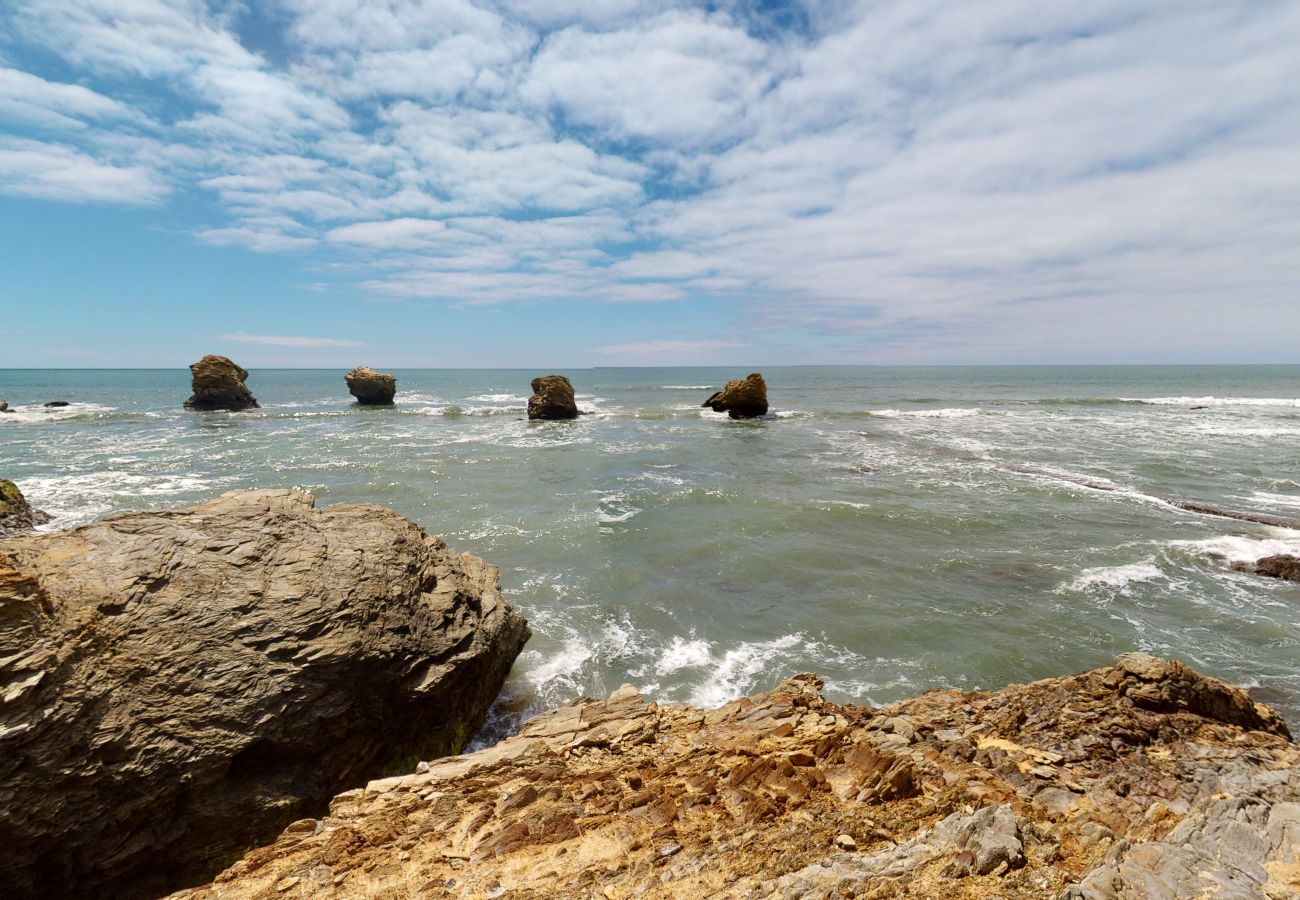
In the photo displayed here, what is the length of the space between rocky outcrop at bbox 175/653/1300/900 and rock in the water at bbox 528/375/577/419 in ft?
143

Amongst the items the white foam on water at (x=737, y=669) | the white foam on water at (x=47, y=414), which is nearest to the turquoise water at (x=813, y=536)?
the white foam on water at (x=737, y=669)

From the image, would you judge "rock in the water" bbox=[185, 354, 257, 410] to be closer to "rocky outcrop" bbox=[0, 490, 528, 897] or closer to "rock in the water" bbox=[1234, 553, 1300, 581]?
"rocky outcrop" bbox=[0, 490, 528, 897]

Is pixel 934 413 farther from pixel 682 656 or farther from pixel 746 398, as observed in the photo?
pixel 682 656

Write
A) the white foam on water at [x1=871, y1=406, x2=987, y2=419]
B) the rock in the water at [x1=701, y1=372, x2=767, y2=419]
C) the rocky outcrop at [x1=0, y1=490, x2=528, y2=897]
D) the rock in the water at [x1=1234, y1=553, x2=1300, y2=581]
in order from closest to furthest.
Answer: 1. the rocky outcrop at [x1=0, y1=490, x2=528, y2=897]
2. the rock in the water at [x1=1234, y1=553, x2=1300, y2=581]
3. the rock in the water at [x1=701, y1=372, x2=767, y2=419]
4. the white foam on water at [x1=871, y1=406, x2=987, y2=419]

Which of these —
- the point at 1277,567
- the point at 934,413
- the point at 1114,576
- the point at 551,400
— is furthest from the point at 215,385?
the point at 1277,567

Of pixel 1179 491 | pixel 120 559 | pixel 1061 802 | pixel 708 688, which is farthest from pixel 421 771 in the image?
pixel 1179 491

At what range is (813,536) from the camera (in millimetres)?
15867

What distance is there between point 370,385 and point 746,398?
42571 millimetres

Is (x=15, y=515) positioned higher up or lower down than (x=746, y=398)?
lower down

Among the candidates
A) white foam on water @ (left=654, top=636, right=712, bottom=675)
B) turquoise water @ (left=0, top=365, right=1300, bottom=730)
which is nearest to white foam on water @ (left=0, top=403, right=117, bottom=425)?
turquoise water @ (left=0, top=365, right=1300, bottom=730)

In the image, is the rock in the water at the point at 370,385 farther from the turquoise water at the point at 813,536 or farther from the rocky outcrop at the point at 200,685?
the rocky outcrop at the point at 200,685

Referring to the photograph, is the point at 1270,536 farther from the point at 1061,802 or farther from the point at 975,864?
the point at 975,864

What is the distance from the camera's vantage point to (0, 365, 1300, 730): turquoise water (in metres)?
9.75

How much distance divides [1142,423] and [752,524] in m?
43.7
